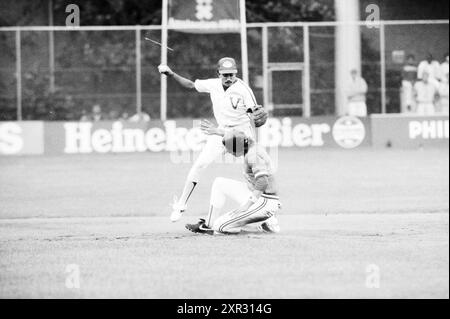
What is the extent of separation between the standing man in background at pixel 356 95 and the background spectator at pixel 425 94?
1.61 meters

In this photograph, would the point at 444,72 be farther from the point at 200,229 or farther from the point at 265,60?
the point at 200,229

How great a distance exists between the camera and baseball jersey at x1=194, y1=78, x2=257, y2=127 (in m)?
14.6

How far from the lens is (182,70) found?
1252 inches

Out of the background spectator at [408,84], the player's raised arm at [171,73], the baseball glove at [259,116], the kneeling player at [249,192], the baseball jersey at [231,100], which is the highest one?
the background spectator at [408,84]

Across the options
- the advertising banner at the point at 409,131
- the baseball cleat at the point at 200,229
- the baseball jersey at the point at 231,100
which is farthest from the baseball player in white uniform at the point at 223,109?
the advertising banner at the point at 409,131

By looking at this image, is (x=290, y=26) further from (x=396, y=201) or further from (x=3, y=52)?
(x=396, y=201)

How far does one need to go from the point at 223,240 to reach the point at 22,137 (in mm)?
18578

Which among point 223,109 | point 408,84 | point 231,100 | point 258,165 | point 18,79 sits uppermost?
point 18,79

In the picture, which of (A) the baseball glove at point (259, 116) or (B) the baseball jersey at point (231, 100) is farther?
(B) the baseball jersey at point (231, 100)

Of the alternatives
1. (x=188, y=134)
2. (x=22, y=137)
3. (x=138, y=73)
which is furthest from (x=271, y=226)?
(x=138, y=73)

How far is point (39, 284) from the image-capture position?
9844 mm

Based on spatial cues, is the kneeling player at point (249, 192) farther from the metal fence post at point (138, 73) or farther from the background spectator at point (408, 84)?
the background spectator at point (408, 84)

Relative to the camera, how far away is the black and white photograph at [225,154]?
404 inches
